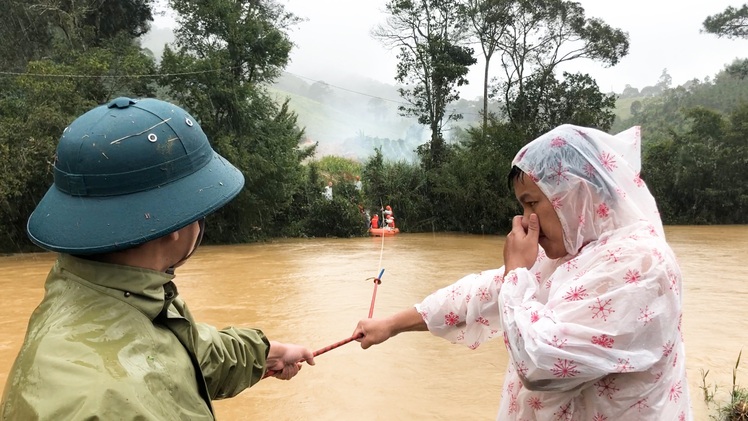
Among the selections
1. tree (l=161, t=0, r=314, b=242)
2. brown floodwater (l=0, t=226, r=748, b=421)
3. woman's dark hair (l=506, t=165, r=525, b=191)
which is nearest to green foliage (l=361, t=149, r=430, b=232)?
tree (l=161, t=0, r=314, b=242)

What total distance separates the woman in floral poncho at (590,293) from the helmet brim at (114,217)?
32.8 inches

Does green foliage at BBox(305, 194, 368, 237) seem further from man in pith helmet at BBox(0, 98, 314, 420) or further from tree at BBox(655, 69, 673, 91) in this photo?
tree at BBox(655, 69, 673, 91)

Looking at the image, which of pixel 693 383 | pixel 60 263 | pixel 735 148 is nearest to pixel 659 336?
pixel 60 263

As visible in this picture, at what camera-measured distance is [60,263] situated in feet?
3.37

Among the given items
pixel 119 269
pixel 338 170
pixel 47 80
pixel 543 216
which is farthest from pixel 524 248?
pixel 338 170

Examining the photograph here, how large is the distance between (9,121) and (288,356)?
1419 cm

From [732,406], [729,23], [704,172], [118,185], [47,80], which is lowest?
[732,406]

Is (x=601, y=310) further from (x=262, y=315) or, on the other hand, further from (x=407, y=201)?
(x=407, y=201)

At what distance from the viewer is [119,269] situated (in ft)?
3.30

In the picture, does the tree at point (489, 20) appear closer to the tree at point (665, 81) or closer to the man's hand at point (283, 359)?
the man's hand at point (283, 359)

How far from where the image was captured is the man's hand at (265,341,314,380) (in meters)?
1.78

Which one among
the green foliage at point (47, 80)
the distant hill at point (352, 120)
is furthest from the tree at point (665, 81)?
the green foliage at point (47, 80)

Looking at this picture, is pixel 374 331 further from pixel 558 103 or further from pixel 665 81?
pixel 665 81

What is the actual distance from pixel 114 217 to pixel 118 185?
0.19 feet
